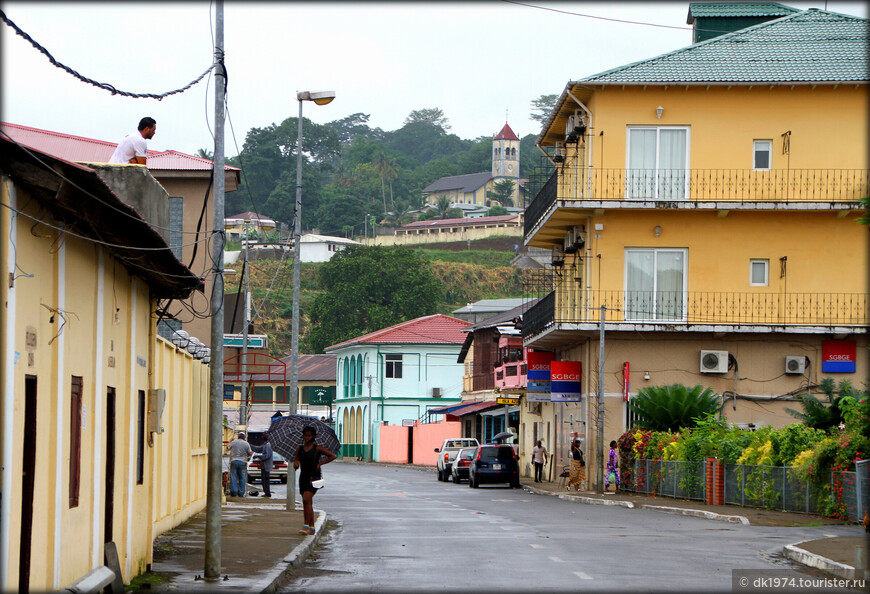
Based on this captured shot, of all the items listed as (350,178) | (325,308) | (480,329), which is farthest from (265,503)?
(350,178)

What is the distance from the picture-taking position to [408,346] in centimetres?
8181

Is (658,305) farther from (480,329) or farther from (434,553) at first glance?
(480,329)

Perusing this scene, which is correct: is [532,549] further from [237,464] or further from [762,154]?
[762,154]

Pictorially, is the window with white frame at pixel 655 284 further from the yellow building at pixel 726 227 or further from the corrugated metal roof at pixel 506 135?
the corrugated metal roof at pixel 506 135

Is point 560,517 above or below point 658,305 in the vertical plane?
below

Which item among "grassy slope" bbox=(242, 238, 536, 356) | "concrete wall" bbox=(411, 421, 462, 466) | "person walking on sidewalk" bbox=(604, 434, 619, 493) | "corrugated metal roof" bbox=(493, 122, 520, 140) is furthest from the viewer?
"corrugated metal roof" bbox=(493, 122, 520, 140)

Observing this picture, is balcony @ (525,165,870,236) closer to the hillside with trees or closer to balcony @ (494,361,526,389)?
balcony @ (494,361,526,389)

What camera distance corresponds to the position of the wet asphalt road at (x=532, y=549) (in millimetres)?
13844

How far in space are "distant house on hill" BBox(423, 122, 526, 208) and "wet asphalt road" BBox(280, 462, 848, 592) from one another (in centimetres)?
15939

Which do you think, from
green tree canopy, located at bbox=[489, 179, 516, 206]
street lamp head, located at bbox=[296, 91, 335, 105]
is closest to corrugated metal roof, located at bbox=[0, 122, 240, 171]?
street lamp head, located at bbox=[296, 91, 335, 105]

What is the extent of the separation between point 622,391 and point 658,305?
2.98 meters

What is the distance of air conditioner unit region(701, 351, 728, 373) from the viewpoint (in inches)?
1473

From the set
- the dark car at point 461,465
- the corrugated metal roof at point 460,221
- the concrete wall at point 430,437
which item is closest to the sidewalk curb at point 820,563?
the dark car at point 461,465

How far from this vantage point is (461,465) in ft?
158
